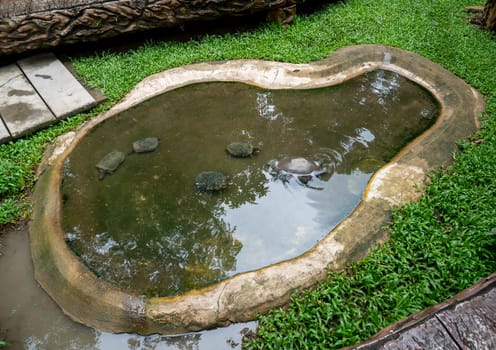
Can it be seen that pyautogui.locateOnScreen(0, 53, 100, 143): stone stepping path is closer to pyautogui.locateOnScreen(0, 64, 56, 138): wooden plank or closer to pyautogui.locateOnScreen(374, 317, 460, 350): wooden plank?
pyautogui.locateOnScreen(0, 64, 56, 138): wooden plank

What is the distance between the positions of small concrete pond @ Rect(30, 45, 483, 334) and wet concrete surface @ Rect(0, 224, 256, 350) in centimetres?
7

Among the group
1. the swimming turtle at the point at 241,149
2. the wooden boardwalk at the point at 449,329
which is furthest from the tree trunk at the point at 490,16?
the wooden boardwalk at the point at 449,329

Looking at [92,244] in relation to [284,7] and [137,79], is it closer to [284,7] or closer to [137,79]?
[137,79]

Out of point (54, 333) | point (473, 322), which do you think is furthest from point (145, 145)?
point (473, 322)

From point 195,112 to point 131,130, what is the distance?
0.84m

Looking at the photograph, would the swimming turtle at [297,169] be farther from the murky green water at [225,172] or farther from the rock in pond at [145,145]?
the rock in pond at [145,145]

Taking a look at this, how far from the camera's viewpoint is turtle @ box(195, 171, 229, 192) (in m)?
3.70

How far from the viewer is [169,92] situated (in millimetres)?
4945

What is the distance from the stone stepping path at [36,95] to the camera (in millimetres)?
4387

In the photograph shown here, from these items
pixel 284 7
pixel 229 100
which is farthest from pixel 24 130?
pixel 284 7

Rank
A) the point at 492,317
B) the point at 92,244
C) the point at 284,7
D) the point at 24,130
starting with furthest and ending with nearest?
the point at 284,7 < the point at 24,130 < the point at 92,244 < the point at 492,317

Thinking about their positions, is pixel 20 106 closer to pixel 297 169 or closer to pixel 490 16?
pixel 297 169

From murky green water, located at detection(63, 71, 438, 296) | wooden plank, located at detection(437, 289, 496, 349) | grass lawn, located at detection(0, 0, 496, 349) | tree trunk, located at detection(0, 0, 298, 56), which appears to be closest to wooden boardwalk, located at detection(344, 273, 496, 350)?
wooden plank, located at detection(437, 289, 496, 349)

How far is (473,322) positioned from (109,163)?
355cm
